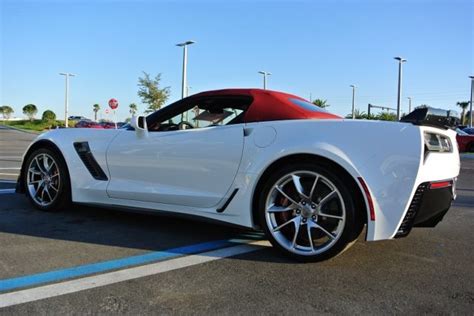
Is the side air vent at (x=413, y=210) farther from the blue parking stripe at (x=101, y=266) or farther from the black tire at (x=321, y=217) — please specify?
the blue parking stripe at (x=101, y=266)

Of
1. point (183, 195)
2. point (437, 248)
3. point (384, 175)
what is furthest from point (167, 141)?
point (437, 248)

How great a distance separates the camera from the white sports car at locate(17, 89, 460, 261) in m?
3.29

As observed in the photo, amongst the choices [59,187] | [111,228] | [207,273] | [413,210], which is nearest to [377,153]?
[413,210]

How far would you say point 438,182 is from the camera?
11.2ft

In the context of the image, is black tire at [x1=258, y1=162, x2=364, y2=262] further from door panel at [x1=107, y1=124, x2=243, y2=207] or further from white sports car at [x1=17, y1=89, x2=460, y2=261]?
door panel at [x1=107, y1=124, x2=243, y2=207]

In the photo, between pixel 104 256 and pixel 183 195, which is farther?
pixel 183 195

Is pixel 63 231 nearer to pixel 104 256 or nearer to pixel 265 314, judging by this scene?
pixel 104 256

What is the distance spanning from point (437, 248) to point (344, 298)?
63.3 inches

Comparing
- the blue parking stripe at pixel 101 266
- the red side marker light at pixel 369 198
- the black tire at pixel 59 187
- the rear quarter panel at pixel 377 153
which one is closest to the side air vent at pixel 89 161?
the black tire at pixel 59 187

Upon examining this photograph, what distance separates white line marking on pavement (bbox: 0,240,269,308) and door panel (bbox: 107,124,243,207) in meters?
0.47

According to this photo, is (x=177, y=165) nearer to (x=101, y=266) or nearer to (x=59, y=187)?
(x=101, y=266)

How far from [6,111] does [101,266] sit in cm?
10377

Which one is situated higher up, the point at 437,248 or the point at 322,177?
the point at 322,177

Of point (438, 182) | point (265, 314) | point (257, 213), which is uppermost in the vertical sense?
point (438, 182)
